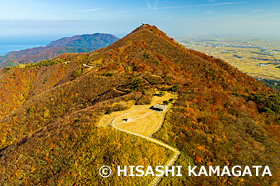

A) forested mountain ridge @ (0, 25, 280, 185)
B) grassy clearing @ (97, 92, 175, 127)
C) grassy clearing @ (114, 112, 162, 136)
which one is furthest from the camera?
grassy clearing @ (97, 92, 175, 127)

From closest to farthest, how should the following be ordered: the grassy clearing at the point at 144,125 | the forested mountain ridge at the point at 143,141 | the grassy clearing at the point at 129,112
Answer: the forested mountain ridge at the point at 143,141, the grassy clearing at the point at 144,125, the grassy clearing at the point at 129,112

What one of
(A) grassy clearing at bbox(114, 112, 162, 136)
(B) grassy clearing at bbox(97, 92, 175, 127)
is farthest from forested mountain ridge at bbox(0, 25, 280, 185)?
(A) grassy clearing at bbox(114, 112, 162, 136)

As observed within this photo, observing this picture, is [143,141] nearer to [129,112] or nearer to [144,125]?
[144,125]

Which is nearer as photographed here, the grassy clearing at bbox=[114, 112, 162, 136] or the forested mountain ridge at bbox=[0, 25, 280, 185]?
the forested mountain ridge at bbox=[0, 25, 280, 185]

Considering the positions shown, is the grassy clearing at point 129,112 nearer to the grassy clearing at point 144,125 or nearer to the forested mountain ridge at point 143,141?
the forested mountain ridge at point 143,141

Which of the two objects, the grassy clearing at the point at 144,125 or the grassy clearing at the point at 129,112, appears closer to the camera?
the grassy clearing at the point at 144,125

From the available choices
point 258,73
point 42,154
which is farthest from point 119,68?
point 258,73

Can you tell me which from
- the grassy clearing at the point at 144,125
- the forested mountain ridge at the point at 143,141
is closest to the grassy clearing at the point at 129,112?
the forested mountain ridge at the point at 143,141

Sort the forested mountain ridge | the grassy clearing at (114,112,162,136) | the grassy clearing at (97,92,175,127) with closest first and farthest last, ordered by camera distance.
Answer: the forested mountain ridge, the grassy clearing at (114,112,162,136), the grassy clearing at (97,92,175,127)

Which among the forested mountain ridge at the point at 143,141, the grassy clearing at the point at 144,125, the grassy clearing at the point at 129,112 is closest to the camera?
the forested mountain ridge at the point at 143,141

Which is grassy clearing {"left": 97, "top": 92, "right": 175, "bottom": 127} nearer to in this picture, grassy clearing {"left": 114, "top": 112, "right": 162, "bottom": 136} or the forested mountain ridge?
the forested mountain ridge

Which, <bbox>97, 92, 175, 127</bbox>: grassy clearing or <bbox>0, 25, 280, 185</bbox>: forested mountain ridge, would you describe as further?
<bbox>97, 92, 175, 127</bbox>: grassy clearing
